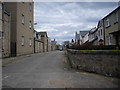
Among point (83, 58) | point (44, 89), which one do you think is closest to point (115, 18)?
point (83, 58)

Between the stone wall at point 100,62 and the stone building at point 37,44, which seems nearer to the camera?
the stone wall at point 100,62

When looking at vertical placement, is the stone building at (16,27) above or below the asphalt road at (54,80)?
above

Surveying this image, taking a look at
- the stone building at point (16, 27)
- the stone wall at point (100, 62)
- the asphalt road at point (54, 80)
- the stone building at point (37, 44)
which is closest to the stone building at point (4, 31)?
the stone building at point (16, 27)

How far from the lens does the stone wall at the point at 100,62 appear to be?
8.80 m

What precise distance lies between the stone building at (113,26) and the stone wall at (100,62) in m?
9.79

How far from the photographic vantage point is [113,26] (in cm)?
2044

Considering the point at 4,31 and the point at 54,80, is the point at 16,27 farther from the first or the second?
the point at 54,80

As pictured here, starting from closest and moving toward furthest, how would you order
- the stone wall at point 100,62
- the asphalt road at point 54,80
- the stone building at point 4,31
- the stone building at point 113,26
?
1. the asphalt road at point 54,80
2. the stone wall at point 100,62
3. the stone building at point 4,31
4. the stone building at point 113,26

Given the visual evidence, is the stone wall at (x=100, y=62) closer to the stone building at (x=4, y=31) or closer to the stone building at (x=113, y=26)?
the stone building at (x=113, y=26)

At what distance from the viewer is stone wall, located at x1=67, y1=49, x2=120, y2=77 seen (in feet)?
28.9

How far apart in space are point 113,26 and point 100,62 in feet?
42.3

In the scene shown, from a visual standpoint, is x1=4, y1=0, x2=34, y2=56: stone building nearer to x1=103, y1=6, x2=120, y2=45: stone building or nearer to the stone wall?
the stone wall

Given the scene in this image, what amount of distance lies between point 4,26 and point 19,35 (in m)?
4.17

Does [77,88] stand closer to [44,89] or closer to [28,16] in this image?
[44,89]
